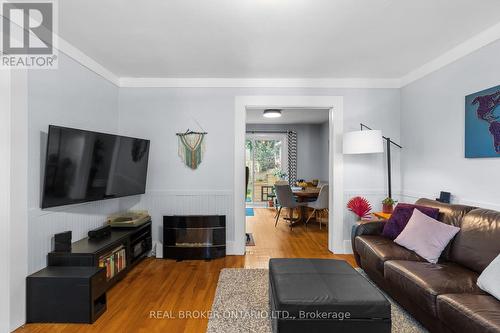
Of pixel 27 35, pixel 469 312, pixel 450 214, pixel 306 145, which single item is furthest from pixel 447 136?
pixel 306 145

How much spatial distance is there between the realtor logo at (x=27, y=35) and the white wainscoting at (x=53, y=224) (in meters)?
1.25

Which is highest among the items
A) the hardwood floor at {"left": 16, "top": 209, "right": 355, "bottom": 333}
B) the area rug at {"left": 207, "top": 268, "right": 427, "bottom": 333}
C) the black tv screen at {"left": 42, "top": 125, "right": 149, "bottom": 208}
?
the black tv screen at {"left": 42, "top": 125, "right": 149, "bottom": 208}

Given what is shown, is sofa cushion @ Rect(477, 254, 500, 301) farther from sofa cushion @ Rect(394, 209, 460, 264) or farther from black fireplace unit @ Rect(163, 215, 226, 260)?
black fireplace unit @ Rect(163, 215, 226, 260)

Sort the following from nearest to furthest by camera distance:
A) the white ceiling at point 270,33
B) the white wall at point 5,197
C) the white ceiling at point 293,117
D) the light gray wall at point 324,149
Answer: the white wall at point 5,197 < the white ceiling at point 270,33 < the white ceiling at point 293,117 < the light gray wall at point 324,149

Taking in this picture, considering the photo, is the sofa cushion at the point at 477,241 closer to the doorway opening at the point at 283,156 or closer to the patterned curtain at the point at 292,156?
the doorway opening at the point at 283,156

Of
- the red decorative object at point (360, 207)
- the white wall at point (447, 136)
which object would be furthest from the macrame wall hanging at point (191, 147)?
the white wall at point (447, 136)

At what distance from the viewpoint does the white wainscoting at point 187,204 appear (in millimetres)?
3822

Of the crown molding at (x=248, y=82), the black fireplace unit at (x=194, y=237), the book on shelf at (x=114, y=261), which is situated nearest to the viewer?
the book on shelf at (x=114, y=261)

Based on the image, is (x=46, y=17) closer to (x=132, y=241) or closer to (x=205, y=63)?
(x=205, y=63)

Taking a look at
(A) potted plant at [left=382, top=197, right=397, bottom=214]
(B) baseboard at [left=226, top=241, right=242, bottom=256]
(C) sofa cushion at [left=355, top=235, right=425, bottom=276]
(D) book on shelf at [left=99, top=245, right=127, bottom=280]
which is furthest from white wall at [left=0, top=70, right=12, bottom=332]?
(A) potted plant at [left=382, top=197, right=397, bottom=214]

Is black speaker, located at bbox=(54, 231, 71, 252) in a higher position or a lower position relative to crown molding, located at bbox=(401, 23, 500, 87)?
lower

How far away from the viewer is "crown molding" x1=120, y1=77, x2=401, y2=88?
12.5ft

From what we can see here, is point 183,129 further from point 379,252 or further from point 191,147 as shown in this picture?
point 379,252

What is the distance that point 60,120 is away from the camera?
2.61 metres
